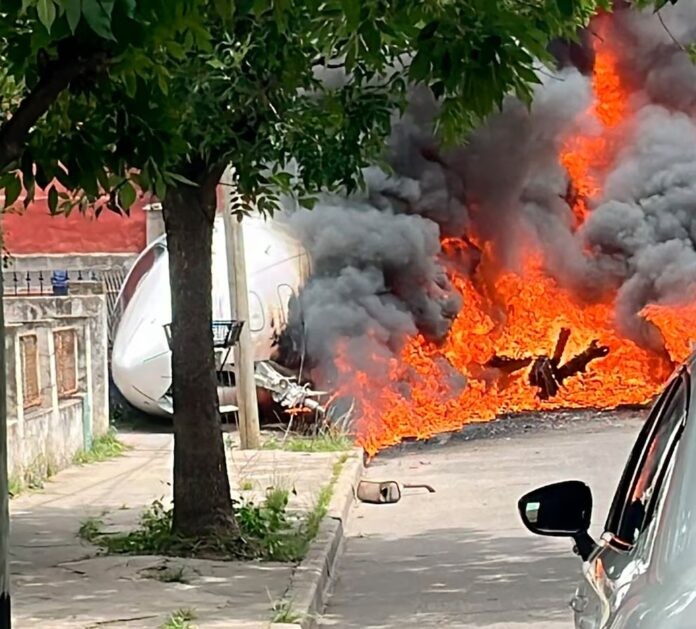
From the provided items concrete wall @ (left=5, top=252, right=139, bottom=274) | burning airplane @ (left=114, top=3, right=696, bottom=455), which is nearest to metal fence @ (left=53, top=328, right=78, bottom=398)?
burning airplane @ (left=114, top=3, right=696, bottom=455)

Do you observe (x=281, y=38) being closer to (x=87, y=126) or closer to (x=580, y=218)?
(x=87, y=126)

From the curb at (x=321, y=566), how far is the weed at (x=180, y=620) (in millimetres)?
467

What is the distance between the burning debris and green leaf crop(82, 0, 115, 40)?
15.9 metres

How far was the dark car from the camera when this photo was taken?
265 centimetres

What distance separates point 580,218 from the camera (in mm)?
21422

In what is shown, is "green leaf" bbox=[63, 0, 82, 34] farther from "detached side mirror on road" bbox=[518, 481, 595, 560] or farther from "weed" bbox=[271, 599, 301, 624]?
"weed" bbox=[271, 599, 301, 624]

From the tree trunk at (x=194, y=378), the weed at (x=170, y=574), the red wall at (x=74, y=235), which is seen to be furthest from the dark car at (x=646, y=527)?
the red wall at (x=74, y=235)

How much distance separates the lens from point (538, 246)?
20891 mm

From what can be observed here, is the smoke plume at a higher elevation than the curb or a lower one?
higher

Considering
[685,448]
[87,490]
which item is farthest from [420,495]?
[685,448]

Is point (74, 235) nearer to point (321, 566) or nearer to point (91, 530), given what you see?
point (91, 530)

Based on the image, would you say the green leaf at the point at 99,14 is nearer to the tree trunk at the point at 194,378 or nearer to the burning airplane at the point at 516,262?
the tree trunk at the point at 194,378

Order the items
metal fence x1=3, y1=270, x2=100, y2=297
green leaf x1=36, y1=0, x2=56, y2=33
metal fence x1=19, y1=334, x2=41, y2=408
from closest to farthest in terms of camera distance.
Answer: green leaf x1=36, y1=0, x2=56, y2=33 < metal fence x1=19, y1=334, x2=41, y2=408 < metal fence x1=3, y1=270, x2=100, y2=297

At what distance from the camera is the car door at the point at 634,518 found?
3.05 meters
